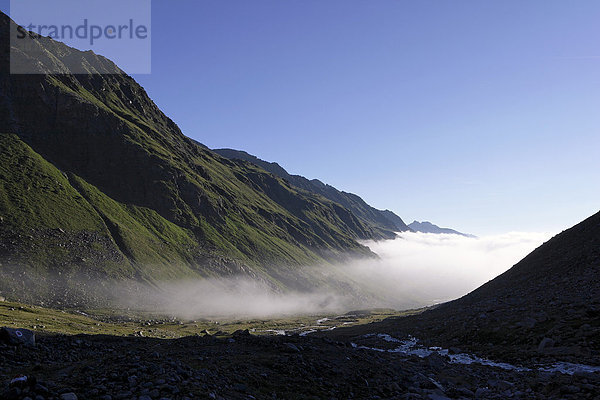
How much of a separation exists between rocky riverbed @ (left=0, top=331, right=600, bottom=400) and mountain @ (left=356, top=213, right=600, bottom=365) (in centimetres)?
376

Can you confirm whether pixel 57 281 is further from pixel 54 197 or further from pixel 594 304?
pixel 594 304

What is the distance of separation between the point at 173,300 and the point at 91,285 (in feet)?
126

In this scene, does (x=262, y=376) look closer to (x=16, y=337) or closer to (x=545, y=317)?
(x=16, y=337)

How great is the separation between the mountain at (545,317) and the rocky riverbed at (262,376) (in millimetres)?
3762

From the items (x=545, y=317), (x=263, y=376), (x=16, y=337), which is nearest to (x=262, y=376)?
(x=263, y=376)

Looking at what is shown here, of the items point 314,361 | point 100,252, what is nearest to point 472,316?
point 314,361

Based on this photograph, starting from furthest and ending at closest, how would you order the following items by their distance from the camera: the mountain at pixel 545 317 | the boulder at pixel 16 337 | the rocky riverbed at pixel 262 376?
the mountain at pixel 545 317 < the boulder at pixel 16 337 < the rocky riverbed at pixel 262 376

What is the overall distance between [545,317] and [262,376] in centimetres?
2657

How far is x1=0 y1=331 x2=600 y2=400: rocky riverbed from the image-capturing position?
42.9 feet

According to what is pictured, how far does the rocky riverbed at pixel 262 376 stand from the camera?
13086mm

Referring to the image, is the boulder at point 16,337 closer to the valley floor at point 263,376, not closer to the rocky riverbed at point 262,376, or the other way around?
the rocky riverbed at point 262,376

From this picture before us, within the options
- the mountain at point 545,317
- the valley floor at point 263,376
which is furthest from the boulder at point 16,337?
the mountain at point 545,317

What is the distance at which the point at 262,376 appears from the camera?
1858 centimetres

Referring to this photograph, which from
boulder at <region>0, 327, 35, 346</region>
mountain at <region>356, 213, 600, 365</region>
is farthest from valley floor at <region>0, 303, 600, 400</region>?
mountain at <region>356, 213, 600, 365</region>
